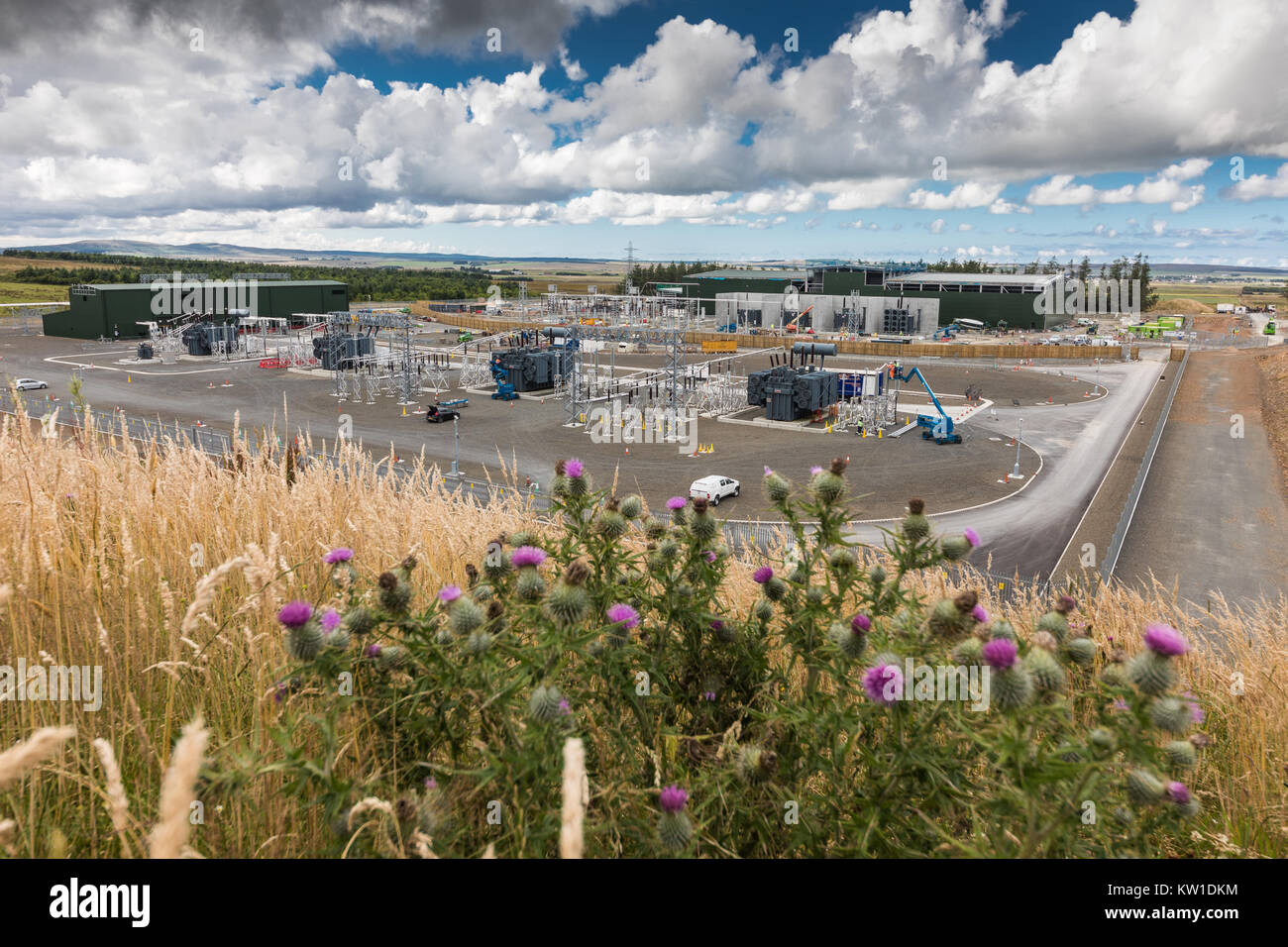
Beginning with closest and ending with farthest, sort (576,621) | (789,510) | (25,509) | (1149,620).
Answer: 1. (576,621)
2. (789,510)
3. (25,509)
4. (1149,620)

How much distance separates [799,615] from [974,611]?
81 cm

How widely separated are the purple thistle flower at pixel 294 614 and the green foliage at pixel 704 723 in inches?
4.7

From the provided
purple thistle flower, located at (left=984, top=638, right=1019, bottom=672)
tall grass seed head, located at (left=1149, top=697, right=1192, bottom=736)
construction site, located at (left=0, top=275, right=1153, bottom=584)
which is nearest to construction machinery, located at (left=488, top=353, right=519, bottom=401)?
construction site, located at (left=0, top=275, right=1153, bottom=584)

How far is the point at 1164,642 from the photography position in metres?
2.27

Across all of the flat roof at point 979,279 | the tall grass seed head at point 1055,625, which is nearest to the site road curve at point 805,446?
the tall grass seed head at point 1055,625

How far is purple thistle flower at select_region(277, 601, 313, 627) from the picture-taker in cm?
254

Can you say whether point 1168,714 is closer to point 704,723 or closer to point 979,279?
point 704,723

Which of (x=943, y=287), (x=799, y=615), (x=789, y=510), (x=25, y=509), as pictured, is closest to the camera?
(x=799, y=615)

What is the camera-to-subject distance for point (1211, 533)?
27.0 metres

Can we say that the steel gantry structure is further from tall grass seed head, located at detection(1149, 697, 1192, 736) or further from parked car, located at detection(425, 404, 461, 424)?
tall grass seed head, located at detection(1149, 697, 1192, 736)

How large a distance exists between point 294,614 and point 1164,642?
114 inches
